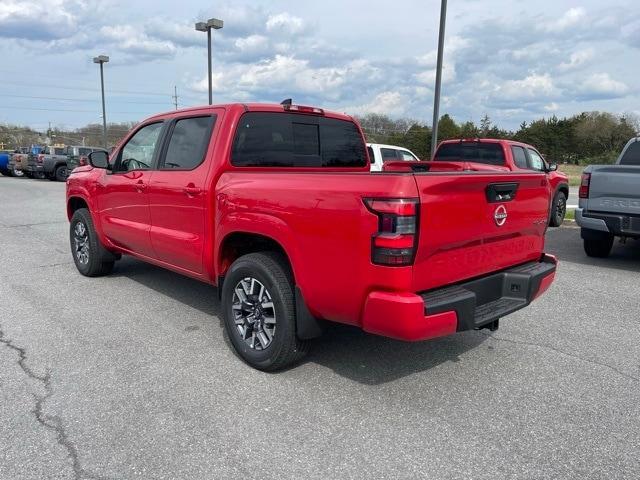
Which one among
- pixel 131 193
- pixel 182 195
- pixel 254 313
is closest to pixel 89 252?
pixel 131 193

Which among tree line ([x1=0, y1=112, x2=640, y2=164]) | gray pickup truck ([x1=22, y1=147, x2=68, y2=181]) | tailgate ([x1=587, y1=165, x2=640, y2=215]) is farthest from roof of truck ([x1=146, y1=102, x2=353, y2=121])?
tree line ([x1=0, y1=112, x2=640, y2=164])

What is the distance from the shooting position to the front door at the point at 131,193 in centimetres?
500

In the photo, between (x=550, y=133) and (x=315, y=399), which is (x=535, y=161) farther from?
(x=550, y=133)

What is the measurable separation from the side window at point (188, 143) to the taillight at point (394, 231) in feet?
6.36

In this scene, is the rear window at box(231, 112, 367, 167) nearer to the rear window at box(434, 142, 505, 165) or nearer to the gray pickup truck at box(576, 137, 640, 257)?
the gray pickup truck at box(576, 137, 640, 257)

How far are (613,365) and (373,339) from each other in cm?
180

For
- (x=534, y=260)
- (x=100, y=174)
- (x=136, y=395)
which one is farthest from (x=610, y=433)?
(x=100, y=174)

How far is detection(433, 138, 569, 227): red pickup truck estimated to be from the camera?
10227 millimetres

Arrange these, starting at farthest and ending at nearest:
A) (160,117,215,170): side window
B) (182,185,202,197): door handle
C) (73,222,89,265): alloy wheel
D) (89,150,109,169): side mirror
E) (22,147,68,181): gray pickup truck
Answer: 1. (22,147,68,181): gray pickup truck
2. (73,222,89,265): alloy wheel
3. (89,150,109,169): side mirror
4. (160,117,215,170): side window
5. (182,185,202,197): door handle

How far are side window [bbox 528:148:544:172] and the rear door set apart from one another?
8.60 meters

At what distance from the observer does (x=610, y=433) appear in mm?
2941

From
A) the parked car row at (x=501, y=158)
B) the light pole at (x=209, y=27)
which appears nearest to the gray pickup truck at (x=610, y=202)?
the parked car row at (x=501, y=158)

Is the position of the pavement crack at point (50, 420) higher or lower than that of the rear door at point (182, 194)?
lower

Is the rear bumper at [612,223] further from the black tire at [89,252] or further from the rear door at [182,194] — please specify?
the black tire at [89,252]
